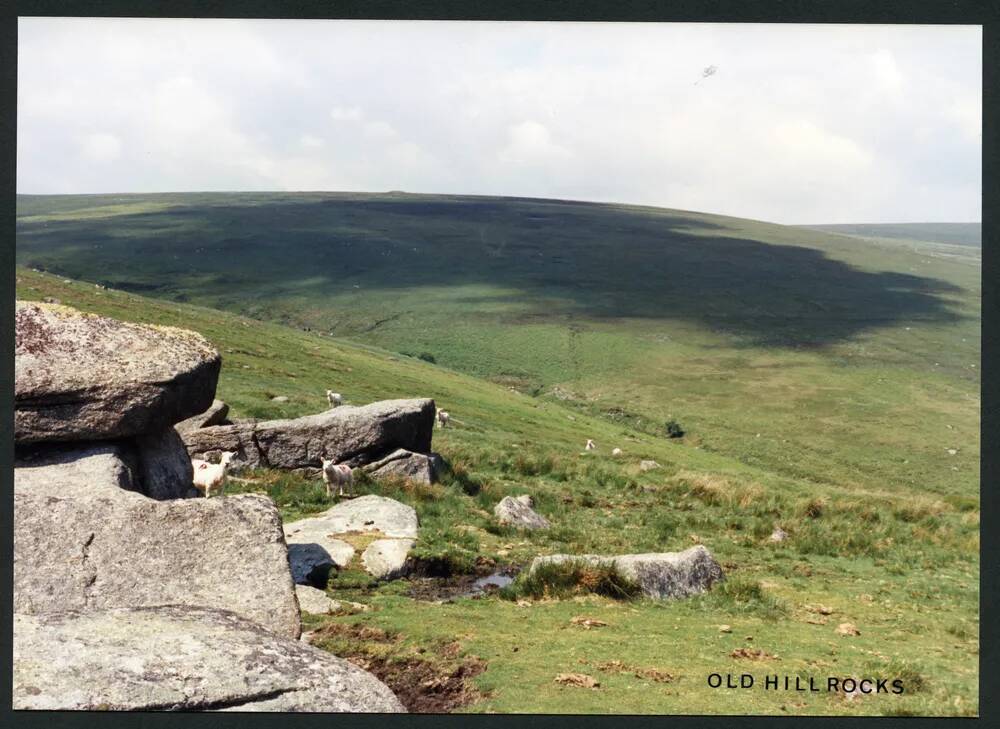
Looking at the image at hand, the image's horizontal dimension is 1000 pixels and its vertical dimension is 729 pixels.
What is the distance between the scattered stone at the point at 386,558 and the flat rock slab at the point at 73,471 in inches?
220

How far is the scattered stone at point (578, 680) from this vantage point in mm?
15148

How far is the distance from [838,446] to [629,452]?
83.4 feet

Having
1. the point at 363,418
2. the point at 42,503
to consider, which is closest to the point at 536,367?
the point at 363,418

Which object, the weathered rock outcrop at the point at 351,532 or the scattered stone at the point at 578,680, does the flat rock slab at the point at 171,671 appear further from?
the weathered rock outcrop at the point at 351,532

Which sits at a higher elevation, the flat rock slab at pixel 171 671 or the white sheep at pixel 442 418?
the flat rock slab at pixel 171 671

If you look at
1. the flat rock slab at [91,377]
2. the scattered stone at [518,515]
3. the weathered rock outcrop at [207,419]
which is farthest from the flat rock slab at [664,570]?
the weathered rock outcrop at [207,419]

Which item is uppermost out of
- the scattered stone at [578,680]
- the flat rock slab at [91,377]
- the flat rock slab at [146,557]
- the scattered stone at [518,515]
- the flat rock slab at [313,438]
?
the flat rock slab at [91,377]

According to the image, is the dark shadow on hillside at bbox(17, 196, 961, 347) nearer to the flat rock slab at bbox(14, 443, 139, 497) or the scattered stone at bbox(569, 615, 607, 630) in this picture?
the scattered stone at bbox(569, 615, 607, 630)

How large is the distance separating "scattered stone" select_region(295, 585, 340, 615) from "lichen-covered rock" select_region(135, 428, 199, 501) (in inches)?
122

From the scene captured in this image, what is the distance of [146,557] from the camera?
50.5ft

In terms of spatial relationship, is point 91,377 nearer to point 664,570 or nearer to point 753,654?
point 664,570

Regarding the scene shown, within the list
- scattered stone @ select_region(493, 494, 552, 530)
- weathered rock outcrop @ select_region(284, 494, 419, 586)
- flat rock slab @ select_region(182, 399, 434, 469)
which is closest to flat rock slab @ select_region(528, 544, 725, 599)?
weathered rock outcrop @ select_region(284, 494, 419, 586)

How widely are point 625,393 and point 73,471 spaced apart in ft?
223

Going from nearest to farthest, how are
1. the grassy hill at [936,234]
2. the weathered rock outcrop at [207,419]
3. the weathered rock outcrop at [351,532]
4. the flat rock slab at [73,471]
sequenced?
the flat rock slab at [73,471] → the weathered rock outcrop at [351,532] → the weathered rock outcrop at [207,419] → the grassy hill at [936,234]
